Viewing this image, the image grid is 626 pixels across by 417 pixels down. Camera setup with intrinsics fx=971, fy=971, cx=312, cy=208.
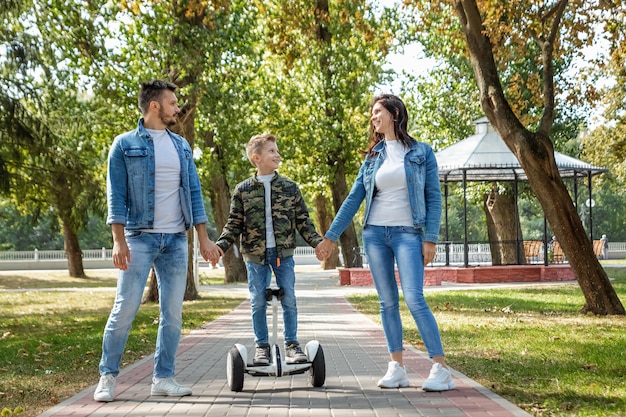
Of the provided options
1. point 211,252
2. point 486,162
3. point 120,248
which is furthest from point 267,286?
point 486,162

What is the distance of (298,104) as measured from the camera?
35062 mm

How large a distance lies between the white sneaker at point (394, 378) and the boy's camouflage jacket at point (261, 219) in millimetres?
1088

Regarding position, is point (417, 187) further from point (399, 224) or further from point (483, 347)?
point (483, 347)

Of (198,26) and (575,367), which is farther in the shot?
(198,26)

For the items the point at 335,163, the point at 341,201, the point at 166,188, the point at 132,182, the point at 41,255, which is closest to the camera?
the point at 132,182

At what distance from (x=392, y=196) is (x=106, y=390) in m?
2.44

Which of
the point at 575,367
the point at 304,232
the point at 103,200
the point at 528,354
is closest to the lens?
the point at 304,232

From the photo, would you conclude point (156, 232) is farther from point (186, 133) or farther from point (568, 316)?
point (186, 133)

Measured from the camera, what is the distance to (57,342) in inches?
484

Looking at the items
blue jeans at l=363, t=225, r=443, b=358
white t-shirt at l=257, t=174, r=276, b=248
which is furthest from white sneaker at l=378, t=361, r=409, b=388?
white t-shirt at l=257, t=174, r=276, b=248

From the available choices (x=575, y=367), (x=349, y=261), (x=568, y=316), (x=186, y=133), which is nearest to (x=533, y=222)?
(x=349, y=261)

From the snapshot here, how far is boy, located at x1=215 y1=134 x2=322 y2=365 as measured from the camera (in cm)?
718

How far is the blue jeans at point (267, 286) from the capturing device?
720cm

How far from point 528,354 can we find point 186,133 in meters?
14.5
